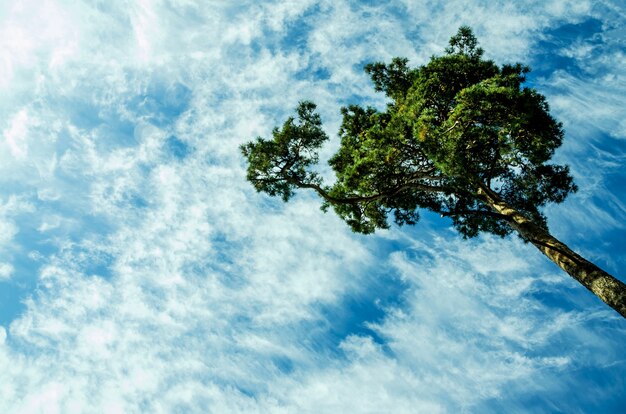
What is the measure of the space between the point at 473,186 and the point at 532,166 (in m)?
3.09

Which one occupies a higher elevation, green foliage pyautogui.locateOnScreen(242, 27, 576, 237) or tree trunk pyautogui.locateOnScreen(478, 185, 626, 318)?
green foliage pyautogui.locateOnScreen(242, 27, 576, 237)

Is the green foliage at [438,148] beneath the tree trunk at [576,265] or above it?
above

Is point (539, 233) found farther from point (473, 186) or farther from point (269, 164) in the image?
point (269, 164)

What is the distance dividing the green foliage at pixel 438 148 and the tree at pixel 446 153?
38mm

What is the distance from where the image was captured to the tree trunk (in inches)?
289

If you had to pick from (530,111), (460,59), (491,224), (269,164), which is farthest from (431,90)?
(269,164)

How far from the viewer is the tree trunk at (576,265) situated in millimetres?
7348

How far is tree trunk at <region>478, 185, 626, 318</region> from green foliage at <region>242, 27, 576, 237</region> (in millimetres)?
744

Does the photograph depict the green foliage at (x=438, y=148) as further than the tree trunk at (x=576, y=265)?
Yes

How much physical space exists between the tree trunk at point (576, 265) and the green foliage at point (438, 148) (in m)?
0.74

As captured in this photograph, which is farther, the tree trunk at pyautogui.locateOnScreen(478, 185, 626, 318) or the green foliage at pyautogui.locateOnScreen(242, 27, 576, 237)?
the green foliage at pyautogui.locateOnScreen(242, 27, 576, 237)

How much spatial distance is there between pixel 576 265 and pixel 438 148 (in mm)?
4513

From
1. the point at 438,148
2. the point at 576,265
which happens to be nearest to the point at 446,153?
the point at 438,148

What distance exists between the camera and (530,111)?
10406mm
